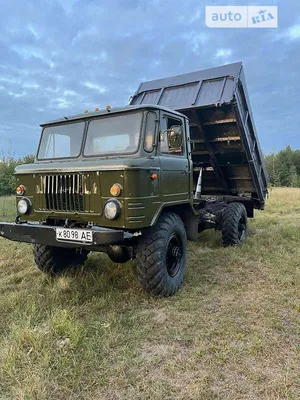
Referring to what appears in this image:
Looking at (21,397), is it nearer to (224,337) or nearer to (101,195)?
(224,337)

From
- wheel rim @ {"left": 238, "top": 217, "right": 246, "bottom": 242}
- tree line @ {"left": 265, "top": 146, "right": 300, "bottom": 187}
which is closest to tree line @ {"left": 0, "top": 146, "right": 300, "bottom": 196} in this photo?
tree line @ {"left": 265, "top": 146, "right": 300, "bottom": 187}

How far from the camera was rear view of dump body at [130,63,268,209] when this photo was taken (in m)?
5.38

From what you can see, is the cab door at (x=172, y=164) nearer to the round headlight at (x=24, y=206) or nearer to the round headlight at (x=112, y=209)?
the round headlight at (x=112, y=209)

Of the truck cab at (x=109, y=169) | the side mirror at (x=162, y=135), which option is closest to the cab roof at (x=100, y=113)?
the truck cab at (x=109, y=169)

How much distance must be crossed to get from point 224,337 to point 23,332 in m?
1.75

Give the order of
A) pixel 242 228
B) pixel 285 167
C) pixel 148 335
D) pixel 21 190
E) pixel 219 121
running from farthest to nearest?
pixel 285 167
pixel 242 228
pixel 219 121
pixel 21 190
pixel 148 335

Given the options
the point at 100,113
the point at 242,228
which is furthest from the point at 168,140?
the point at 242,228

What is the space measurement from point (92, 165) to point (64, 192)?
0.49 meters

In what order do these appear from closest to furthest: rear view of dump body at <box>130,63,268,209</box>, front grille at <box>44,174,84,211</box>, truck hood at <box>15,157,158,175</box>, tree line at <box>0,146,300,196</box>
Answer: truck hood at <box>15,157,158,175</box> < front grille at <box>44,174,84,211</box> < rear view of dump body at <box>130,63,268,209</box> < tree line at <box>0,146,300,196</box>

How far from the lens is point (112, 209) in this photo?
3.47m

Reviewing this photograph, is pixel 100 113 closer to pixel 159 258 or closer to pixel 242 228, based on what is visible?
pixel 159 258

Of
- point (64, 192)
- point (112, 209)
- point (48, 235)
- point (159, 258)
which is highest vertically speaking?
point (64, 192)

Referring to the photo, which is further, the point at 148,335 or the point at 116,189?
the point at 116,189

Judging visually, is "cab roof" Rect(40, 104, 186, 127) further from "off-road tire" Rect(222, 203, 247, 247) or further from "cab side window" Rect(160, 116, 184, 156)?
"off-road tire" Rect(222, 203, 247, 247)
